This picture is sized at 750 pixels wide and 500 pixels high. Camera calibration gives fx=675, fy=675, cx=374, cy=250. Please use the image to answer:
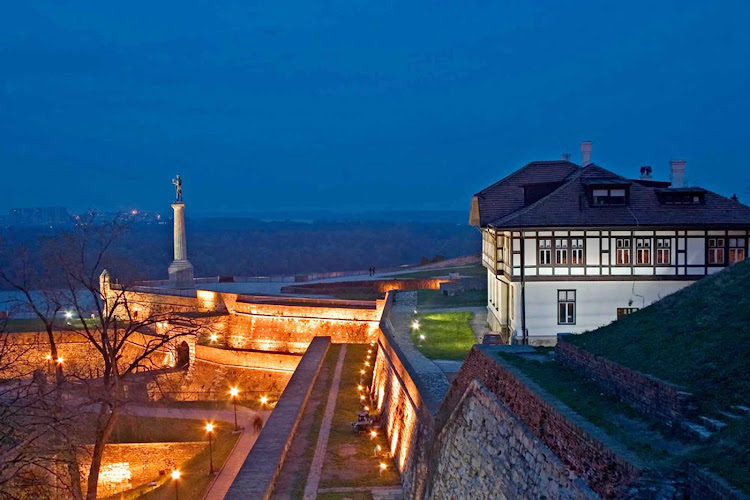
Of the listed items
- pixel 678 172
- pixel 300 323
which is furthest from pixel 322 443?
pixel 678 172

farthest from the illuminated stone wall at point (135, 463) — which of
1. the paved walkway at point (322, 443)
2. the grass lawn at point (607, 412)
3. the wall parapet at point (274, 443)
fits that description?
the grass lawn at point (607, 412)

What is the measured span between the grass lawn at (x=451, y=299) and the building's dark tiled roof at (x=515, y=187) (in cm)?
768

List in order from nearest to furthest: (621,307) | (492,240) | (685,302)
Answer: (685,302) → (621,307) → (492,240)

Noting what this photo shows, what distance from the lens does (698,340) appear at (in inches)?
425

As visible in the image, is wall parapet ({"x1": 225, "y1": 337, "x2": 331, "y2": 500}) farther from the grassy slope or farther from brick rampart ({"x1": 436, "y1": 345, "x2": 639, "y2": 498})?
the grassy slope

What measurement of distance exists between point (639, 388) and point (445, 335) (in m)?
17.5

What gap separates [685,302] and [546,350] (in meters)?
3.62

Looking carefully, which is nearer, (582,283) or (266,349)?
(582,283)

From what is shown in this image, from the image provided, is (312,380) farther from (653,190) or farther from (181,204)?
(181,204)

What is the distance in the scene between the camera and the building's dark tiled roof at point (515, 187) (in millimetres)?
28141

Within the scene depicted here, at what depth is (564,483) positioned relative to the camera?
8.77 meters

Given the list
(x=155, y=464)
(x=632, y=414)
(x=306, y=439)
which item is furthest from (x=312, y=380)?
Answer: (x=632, y=414)

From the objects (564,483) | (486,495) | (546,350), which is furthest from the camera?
(546,350)

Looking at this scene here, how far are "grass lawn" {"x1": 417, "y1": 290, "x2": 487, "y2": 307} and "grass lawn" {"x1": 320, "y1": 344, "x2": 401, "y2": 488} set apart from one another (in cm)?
1058
